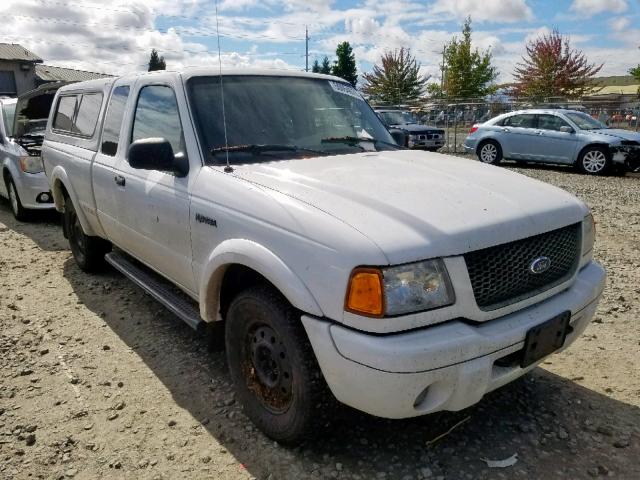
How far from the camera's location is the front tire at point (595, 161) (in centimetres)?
1227

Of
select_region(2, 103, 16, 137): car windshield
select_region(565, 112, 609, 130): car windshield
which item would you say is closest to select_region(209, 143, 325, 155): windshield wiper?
select_region(2, 103, 16, 137): car windshield

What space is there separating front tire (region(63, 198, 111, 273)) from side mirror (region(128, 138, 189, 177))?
2515mm

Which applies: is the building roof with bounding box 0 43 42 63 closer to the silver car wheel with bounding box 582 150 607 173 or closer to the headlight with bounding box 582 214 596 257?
the silver car wheel with bounding box 582 150 607 173

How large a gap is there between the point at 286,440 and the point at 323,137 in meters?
1.89

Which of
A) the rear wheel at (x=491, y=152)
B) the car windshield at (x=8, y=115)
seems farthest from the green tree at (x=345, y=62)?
the car windshield at (x=8, y=115)

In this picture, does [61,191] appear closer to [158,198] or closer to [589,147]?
[158,198]

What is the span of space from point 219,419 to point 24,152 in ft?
20.6

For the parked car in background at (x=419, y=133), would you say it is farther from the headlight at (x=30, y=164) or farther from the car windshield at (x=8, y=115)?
the headlight at (x=30, y=164)

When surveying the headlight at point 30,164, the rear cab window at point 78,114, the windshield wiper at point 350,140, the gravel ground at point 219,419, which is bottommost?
the gravel ground at point 219,419

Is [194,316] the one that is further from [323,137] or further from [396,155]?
[396,155]

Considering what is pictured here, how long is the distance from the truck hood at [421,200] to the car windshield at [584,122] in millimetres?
11417

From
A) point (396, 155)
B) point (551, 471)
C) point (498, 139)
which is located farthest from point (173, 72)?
point (498, 139)

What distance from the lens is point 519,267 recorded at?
234 cm

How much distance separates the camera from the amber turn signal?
2.03 m
